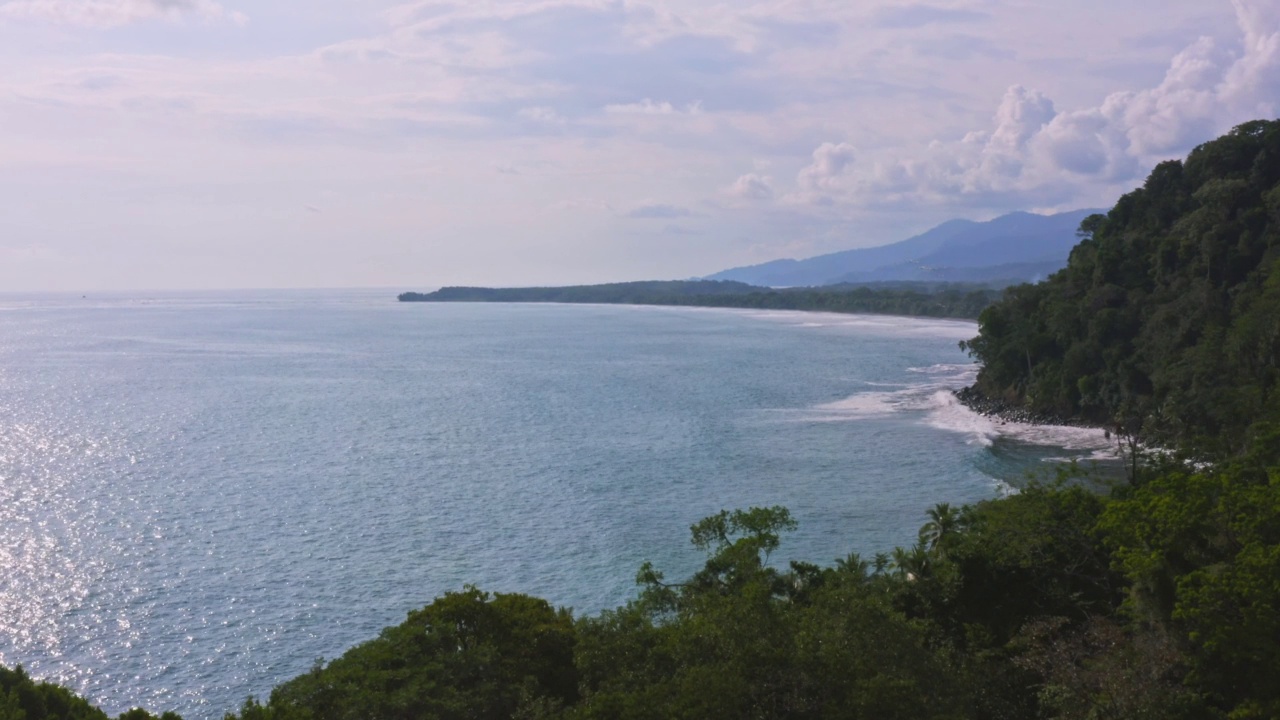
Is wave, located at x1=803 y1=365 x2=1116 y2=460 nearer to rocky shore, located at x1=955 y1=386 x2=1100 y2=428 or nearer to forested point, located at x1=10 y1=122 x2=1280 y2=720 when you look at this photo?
rocky shore, located at x1=955 y1=386 x2=1100 y2=428

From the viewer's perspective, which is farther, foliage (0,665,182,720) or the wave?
the wave

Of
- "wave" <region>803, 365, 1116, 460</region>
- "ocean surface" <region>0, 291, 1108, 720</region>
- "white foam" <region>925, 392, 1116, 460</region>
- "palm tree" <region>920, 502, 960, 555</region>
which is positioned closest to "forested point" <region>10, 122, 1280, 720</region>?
"palm tree" <region>920, 502, 960, 555</region>

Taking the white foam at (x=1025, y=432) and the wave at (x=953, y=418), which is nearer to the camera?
the white foam at (x=1025, y=432)

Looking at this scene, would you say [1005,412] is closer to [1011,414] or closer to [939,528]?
[1011,414]

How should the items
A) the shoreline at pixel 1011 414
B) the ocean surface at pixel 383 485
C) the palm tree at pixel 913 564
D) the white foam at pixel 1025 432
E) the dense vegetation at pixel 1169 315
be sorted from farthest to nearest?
the shoreline at pixel 1011 414 → the white foam at pixel 1025 432 → the dense vegetation at pixel 1169 315 → the ocean surface at pixel 383 485 → the palm tree at pixel 913 564

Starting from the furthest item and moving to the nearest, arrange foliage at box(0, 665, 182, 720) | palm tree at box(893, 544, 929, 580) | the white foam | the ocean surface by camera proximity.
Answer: the white foam, the ocean surface, palm tree at box(893, 544, 929, 580), foliage at box(0, 665, 182, 720)

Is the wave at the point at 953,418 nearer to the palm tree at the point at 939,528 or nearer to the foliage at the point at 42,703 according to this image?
the palm tree at the point at 939,528

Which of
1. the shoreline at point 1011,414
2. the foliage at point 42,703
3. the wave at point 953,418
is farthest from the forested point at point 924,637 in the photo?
the shoreline at point 1011,414
